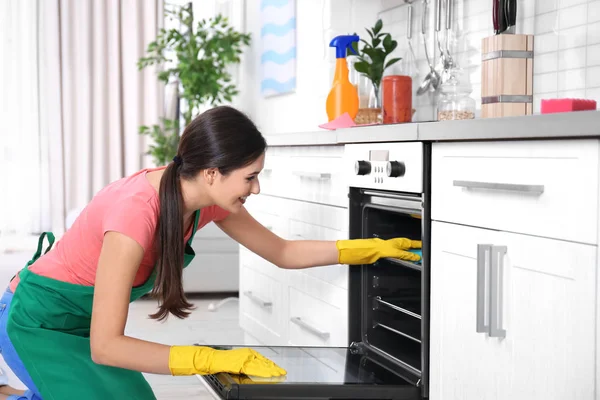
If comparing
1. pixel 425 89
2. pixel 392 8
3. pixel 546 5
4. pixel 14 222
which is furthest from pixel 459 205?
pixel 14 222

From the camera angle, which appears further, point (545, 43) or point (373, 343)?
point (545, 43)

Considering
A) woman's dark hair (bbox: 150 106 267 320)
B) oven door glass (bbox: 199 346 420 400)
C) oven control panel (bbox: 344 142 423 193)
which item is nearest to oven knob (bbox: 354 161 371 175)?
oven control panel (bbox: 344 142 423 193)

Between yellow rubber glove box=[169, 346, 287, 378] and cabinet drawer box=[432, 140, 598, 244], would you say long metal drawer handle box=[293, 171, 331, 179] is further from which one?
yellow rubber glove box=[169, 346, 287, 378]

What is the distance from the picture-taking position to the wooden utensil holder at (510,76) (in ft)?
7.23

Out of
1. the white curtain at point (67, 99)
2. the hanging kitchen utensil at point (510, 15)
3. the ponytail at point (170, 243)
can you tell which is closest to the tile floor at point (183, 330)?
the ponytail at point (170, 243)

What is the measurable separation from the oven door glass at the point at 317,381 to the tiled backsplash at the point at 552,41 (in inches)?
37.7

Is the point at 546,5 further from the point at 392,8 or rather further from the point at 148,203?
the point at 148,203

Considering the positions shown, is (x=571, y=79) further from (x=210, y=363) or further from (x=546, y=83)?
(x=210, y=363)

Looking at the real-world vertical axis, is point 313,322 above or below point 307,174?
below

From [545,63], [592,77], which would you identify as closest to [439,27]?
[545,63]

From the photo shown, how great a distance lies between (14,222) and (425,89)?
191 inches

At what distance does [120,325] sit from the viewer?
175 cm

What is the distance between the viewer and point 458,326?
180 centimetres

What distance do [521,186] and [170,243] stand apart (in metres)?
0.81
